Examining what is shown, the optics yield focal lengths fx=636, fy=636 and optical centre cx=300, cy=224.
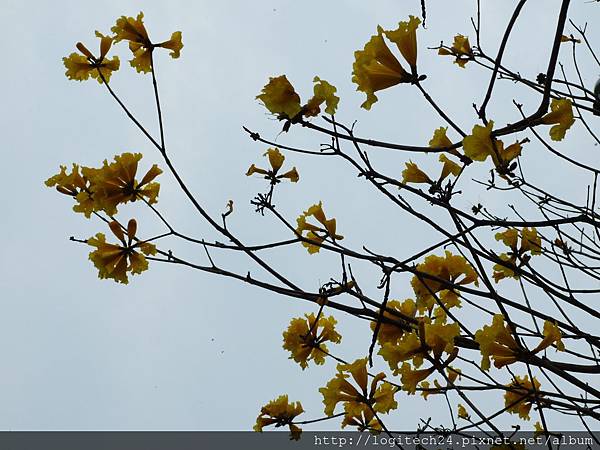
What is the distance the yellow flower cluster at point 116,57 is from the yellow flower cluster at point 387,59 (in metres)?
1.32

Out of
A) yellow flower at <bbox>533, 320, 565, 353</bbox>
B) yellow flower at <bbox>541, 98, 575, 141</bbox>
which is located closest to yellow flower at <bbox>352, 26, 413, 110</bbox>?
yellow flower at <bbox>541, 98, 575, 141</bbox>

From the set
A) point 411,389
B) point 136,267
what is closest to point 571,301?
point 411,389

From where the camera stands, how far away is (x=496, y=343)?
2057mm

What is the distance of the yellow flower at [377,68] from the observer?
79.5 inches

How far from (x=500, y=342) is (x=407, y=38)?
1.03 meters

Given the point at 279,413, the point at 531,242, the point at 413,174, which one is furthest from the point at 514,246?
the point at 279,413

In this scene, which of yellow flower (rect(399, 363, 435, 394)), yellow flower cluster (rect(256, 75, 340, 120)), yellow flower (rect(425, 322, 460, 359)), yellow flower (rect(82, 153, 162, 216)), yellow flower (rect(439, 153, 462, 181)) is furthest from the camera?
yellow flower (rect(82, 153, 162, 216))

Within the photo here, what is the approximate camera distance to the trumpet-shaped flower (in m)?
2.02

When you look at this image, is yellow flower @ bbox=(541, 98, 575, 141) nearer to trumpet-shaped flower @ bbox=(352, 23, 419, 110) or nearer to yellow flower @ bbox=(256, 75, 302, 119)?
trumpet-shaped flower @ bbox=(352, 23, 419, 110)

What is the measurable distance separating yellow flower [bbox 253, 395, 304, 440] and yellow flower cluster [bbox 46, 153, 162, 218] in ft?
4.77

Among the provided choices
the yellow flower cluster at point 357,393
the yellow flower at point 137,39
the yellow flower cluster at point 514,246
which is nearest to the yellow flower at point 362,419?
the yellow flower cluster at point 357,393

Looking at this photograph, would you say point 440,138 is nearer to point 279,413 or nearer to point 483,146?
point 483,146

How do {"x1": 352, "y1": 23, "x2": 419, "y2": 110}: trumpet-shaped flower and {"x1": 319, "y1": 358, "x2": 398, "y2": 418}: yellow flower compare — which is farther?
{"x1": 319, "y1": 358, "x2": 398, "y2": 418}: yellow flower

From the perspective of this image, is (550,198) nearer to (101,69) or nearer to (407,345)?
(407,345)
